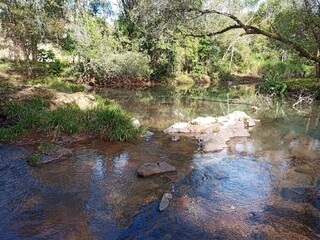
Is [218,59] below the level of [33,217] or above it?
above

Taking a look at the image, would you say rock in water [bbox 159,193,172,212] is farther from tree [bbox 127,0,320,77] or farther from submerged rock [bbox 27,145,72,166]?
tree [bbox 127,0,320,77]

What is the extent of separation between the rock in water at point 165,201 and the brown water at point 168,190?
74 millimetres

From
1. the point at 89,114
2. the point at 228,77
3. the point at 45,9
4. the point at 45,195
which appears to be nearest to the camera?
the point at 45,195

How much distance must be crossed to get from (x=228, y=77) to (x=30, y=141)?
28440 millimetres

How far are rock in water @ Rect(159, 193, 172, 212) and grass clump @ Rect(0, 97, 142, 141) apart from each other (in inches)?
145

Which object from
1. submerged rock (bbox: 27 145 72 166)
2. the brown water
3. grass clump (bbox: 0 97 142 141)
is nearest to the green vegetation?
the brown water

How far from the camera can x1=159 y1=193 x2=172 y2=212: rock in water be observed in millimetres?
Result: 4711

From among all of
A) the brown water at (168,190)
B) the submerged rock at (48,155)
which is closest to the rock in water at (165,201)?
the brown water at (168,190)

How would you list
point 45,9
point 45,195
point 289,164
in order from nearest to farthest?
point 45,195
point 289,164
point 45,9

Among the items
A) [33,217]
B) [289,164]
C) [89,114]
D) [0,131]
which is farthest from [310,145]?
[0,131]

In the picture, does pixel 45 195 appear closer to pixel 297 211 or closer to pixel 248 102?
pixel 297 211

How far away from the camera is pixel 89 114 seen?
9453 mm

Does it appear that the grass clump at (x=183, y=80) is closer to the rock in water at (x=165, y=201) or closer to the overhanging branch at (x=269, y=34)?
the overhanging branch at (x=269, y=34)

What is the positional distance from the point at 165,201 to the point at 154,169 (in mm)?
1326
